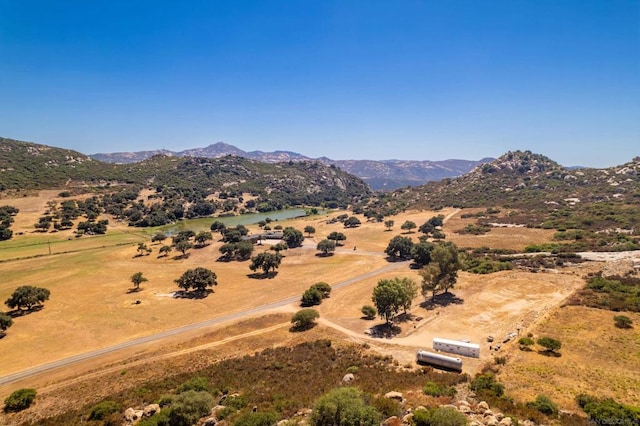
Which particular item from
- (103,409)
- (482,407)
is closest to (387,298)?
(482,407)

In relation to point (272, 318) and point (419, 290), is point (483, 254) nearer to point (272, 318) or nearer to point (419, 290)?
point (419, 290)

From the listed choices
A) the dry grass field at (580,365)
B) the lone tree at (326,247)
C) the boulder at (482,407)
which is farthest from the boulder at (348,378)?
the lone tree at (326,247)

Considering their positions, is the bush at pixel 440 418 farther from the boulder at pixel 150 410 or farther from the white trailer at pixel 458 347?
the boulder at pixel 150 410

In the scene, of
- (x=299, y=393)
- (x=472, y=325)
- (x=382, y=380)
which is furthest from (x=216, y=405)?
(x=472, y=325)

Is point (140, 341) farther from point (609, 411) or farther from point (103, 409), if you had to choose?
point (609, 411)

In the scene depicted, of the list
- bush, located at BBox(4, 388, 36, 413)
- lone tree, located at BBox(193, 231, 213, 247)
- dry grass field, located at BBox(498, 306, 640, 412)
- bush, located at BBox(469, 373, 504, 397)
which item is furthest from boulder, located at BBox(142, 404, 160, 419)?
lone tree, located at BBox(193, 231, 213, 247)
